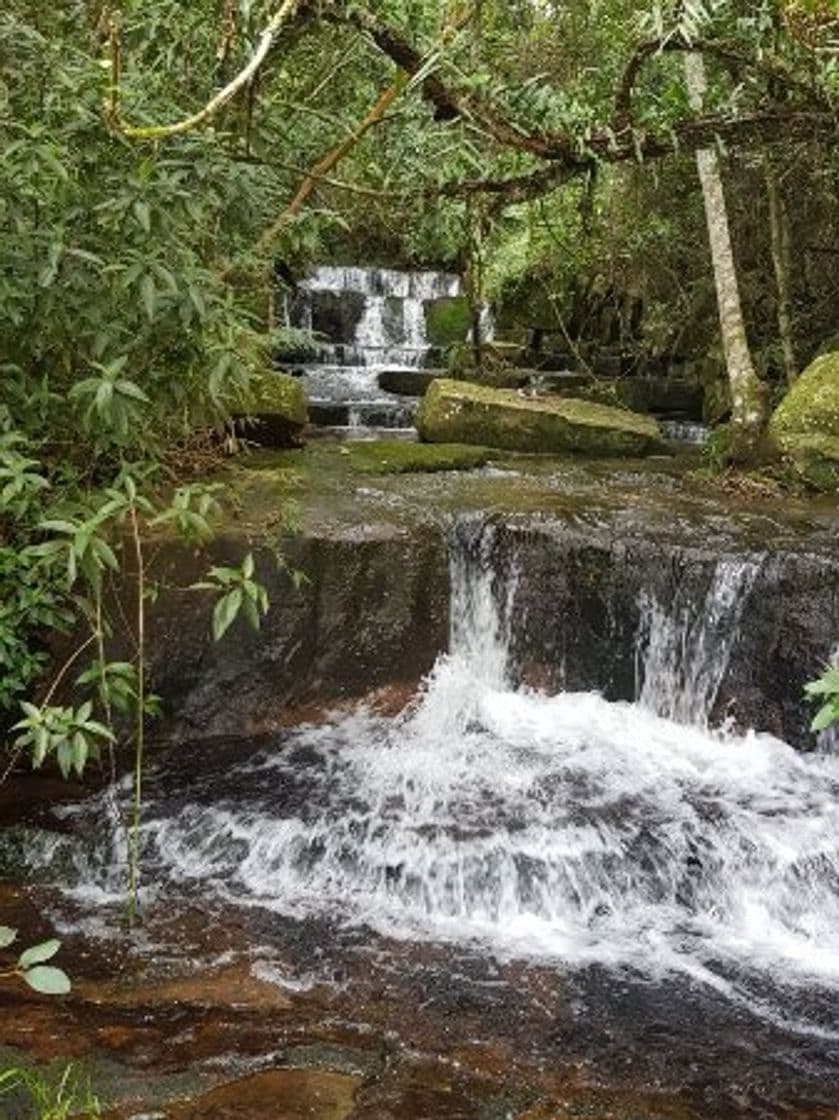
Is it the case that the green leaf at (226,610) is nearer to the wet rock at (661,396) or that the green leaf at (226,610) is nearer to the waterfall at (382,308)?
the wet rock at (661,396)

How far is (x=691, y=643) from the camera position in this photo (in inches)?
270

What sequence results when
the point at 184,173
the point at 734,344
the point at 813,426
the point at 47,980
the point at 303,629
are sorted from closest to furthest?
the point at 47,980
the point at 184,173
the point at 303,629
the point at 813,426
the point at 734,344

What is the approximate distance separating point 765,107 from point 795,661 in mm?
3344

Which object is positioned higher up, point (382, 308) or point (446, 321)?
point (382, 308)

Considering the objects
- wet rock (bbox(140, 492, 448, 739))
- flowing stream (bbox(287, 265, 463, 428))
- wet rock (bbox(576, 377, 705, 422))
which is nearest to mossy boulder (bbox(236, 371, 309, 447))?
wet rock (bbox(140, 492, 448, 739))

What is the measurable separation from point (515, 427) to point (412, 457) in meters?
1.25

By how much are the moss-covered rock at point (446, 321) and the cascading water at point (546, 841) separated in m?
9.07

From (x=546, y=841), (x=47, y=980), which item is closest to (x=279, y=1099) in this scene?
(x=47, y=980)

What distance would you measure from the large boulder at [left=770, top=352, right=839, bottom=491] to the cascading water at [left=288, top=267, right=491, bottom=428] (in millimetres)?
4768

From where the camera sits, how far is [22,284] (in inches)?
161

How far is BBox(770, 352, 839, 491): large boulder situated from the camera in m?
8.52

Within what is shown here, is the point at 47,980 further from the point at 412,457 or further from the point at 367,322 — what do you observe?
the point at 367,322

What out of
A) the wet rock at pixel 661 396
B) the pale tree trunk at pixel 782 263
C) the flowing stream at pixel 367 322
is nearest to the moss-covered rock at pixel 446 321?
the flowing stream at pixel 367 322

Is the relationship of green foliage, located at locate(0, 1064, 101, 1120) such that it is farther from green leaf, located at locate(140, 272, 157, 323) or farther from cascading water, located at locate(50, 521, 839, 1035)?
green leaf, located at locate(140, 272, 157, 323)
